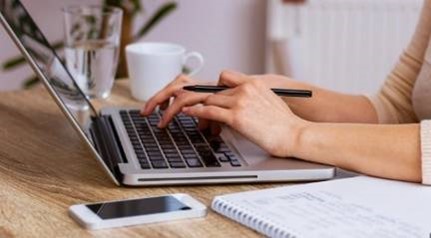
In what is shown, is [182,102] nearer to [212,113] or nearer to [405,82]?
[212,113]

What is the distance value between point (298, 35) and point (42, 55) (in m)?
1.79

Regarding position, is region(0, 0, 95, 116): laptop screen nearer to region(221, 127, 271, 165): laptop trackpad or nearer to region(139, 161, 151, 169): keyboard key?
region(139, 161, 151, 169): keyboard key

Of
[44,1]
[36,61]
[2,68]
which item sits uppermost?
[36,61]

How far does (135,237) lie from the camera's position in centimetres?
86

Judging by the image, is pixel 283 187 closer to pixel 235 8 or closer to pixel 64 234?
pixel 64 234

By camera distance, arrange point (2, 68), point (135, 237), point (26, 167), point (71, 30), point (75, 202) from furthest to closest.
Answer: point (2, 68) < point (71, 30) < point (26, 167) < point (75, 202) < point (135, 237)

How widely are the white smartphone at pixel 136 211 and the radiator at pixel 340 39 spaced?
1.94 m

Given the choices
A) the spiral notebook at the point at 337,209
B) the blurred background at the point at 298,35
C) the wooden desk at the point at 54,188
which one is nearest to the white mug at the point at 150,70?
the wooden desk at the point at 54,188

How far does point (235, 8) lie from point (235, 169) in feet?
6.33

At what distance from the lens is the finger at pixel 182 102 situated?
3.92 feet

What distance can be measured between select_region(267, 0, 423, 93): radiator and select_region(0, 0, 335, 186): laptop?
160 cm

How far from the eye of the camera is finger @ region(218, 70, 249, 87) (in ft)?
3.90

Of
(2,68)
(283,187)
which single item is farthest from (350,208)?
(2,68)

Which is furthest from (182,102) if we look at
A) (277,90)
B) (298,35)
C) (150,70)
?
(298,35)
